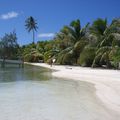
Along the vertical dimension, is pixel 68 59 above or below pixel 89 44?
below

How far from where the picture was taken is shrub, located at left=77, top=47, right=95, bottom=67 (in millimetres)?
36403

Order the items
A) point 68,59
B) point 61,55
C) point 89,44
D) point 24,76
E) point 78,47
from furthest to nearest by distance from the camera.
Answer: point 61,55
point 68,59
point 78,47
point 89,44
point 24,76

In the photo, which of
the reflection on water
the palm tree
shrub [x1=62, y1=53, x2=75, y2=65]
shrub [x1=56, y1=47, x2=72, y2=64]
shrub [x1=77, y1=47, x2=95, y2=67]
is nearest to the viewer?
the reflection on water

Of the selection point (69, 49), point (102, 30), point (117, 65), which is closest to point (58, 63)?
point (69, 49)

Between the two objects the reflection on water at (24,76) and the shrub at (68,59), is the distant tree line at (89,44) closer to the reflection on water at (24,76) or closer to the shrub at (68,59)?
the shrub at (68,59)

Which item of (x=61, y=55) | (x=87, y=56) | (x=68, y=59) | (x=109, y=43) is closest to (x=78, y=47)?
(x=68, y=59)

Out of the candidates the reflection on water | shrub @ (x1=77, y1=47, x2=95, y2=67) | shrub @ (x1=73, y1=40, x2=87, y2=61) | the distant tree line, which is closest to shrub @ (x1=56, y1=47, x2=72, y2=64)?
the distant tree line

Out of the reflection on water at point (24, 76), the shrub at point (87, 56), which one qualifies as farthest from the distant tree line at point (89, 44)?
the reflection on water at point (24, 76)

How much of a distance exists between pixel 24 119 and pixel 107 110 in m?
3.08

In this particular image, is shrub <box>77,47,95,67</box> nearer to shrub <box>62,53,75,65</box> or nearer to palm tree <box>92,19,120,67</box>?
palm tree <box>92,19,120,67</box>

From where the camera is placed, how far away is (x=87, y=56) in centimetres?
3706

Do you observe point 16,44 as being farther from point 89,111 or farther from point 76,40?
point 89,111

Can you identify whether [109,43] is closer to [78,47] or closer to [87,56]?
[87,56]

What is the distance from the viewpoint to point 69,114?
1072 centimetres
